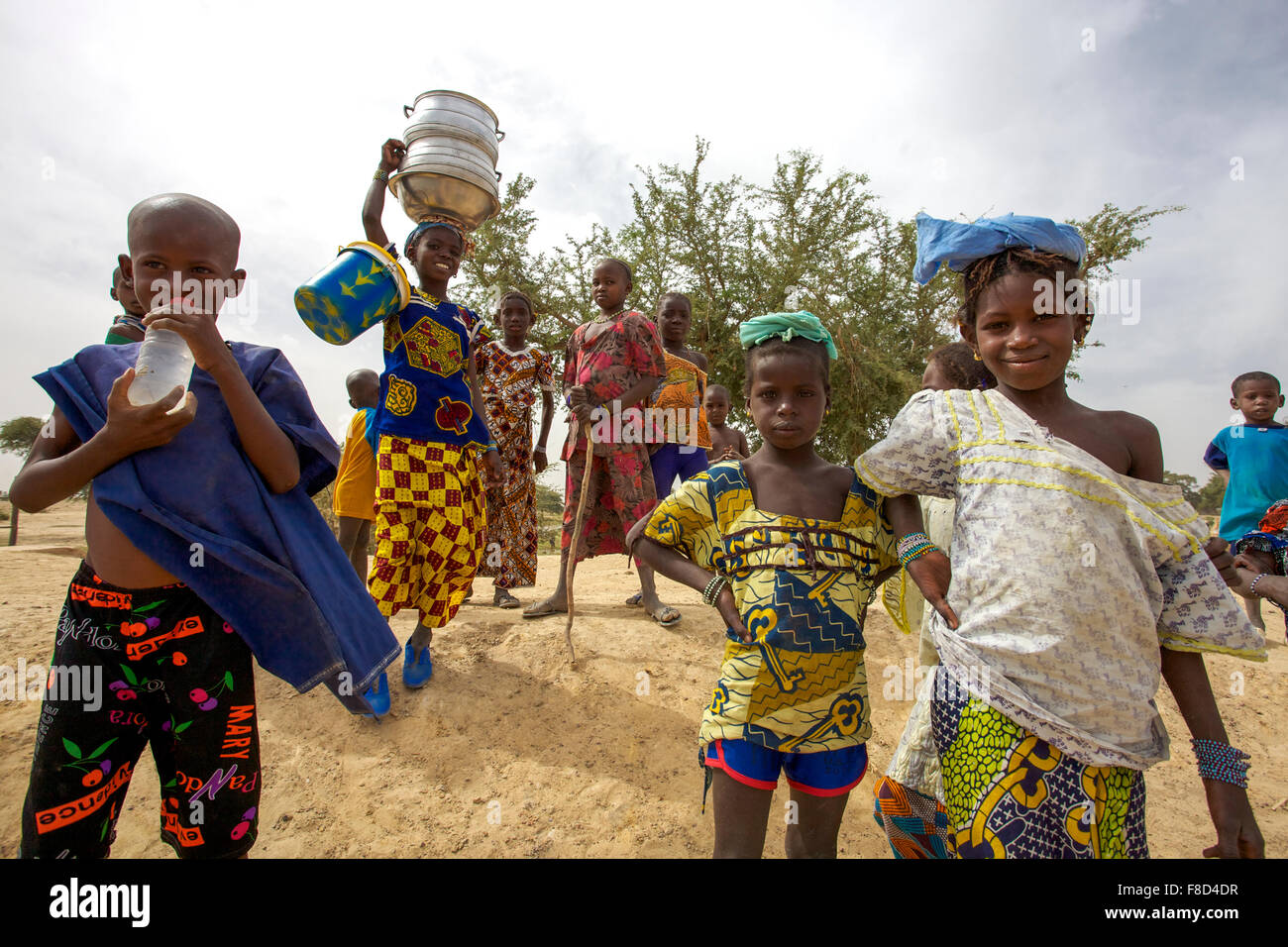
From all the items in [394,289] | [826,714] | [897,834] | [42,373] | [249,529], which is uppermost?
[394,289]

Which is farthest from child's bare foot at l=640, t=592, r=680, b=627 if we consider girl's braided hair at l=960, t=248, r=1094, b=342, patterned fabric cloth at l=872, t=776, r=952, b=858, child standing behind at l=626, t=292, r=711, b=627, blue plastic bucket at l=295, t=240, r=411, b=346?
girl's braided hair at l=960, t=248, r=1094, b=342

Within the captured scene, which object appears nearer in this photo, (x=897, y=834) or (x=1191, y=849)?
(x=897, y=834)

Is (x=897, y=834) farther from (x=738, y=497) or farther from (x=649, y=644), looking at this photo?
(x=649, y=644)

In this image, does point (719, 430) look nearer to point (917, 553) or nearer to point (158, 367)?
point (917, 553)

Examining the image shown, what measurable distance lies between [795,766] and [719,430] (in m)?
4.84

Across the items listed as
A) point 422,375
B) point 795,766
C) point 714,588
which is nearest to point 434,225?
point 422,375

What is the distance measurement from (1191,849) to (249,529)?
11.7 ft

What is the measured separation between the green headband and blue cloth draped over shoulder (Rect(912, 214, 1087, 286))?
32cm

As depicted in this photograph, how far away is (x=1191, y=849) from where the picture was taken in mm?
2496

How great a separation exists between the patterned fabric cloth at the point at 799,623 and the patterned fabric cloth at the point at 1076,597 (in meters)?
0.26

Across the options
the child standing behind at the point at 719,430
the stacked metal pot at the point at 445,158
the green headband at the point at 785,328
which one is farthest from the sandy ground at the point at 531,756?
the stacked metal pot at the point at 445,158
